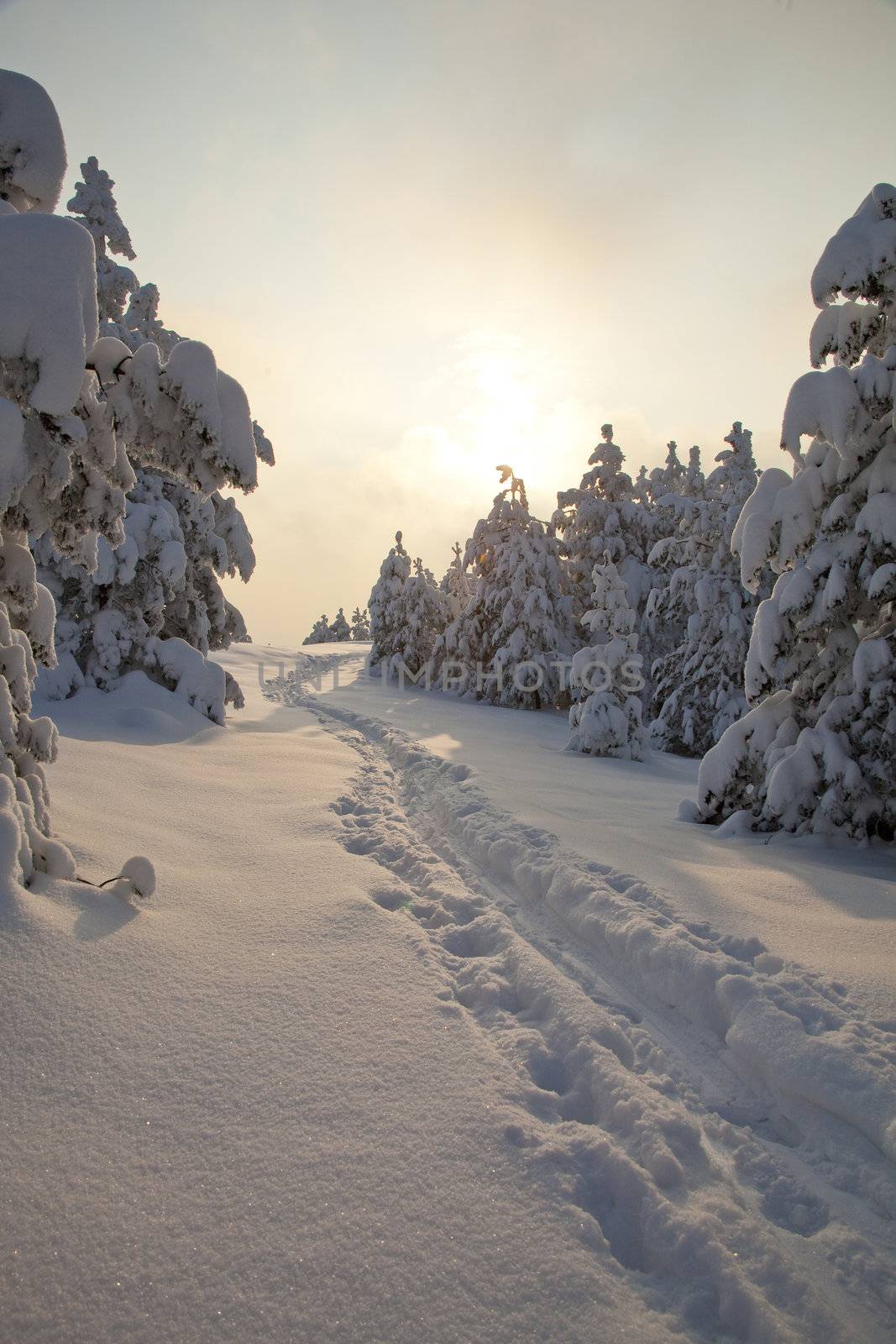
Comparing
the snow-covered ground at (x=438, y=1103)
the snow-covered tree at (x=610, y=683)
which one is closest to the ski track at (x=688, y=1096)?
the snow-covered ground at (x=438, y=1103)

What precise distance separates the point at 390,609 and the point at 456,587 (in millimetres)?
3837

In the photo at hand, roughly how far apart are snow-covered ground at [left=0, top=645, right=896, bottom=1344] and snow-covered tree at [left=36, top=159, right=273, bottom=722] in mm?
2540

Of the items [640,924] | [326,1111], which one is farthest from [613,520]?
[326,1111]

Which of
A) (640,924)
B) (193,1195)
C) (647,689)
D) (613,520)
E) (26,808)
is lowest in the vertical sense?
(193,1195)

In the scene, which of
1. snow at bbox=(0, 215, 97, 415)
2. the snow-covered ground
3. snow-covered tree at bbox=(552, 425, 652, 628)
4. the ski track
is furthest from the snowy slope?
snow-covered tree at bbox=(552, 425, 652, 628)

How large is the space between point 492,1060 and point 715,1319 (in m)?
1.06

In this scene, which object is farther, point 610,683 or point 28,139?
point 610,683

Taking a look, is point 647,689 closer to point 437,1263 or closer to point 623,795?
point 623,795

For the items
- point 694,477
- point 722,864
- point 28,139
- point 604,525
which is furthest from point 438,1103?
point 694,477

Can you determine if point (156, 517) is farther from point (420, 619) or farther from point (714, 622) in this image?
point (420, 619)

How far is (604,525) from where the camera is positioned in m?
25.7

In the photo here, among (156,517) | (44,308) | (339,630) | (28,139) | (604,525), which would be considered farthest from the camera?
(339,630)

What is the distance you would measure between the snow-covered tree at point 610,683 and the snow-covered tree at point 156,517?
7.70 meters

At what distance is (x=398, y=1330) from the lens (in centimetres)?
156
